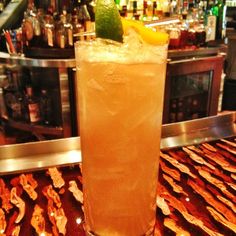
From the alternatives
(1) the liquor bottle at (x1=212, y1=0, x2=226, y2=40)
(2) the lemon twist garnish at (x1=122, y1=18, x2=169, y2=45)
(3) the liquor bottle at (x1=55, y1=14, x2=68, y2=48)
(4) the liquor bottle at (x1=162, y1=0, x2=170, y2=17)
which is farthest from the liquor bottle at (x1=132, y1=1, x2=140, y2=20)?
(2) the lemon twist garnish at (x1=122, y1=18, x2=169, y2=45)

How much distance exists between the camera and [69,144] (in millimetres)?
998

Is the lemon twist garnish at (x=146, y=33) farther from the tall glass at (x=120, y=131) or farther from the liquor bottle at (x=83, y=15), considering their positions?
the liquor bottle at (x=83, y=15)

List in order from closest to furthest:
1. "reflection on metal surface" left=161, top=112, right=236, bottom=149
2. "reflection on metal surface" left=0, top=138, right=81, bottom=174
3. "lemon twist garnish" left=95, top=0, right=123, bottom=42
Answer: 1. "lemon twist garnish" left=95, top=0, right=123, bottom=42
2. "reflection on metal surface" left=0, top=138, right=81, bottom=174
3. "reflection on metal surface" left=161, top=112, right=236, bottom=149

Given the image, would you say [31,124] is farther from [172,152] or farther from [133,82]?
[133,82]

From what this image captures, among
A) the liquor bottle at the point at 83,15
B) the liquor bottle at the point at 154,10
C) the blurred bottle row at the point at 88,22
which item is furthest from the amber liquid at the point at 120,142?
the liquor bottle at the point at 154,10

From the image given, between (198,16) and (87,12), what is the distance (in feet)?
4.51

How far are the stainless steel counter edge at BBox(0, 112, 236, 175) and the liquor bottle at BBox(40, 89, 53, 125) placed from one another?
1655mm

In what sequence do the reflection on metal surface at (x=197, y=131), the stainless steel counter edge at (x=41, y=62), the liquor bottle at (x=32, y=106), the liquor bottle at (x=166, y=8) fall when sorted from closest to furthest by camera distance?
the reflection on metal surface at (x=197, y=131)
the stainless steel counter edge at (x=41, y=62)
the liquor bottle at (x=32, y=106)
the liquor bottle at (x=166, y=8)

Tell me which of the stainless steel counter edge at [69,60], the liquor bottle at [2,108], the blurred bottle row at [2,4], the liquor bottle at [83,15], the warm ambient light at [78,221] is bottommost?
the liquor bottle at [2,108]

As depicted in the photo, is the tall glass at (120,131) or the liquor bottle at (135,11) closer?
the tall glass at (120,131)

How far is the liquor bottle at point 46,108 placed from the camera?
8.50ft

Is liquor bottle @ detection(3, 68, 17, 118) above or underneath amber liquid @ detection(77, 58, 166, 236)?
underneath

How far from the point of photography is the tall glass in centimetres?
53

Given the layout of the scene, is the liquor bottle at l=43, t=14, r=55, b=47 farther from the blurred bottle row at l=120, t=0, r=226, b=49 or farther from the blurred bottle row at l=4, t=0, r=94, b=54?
the blurred bottle row at l=120, t=0, r=226, b=49
